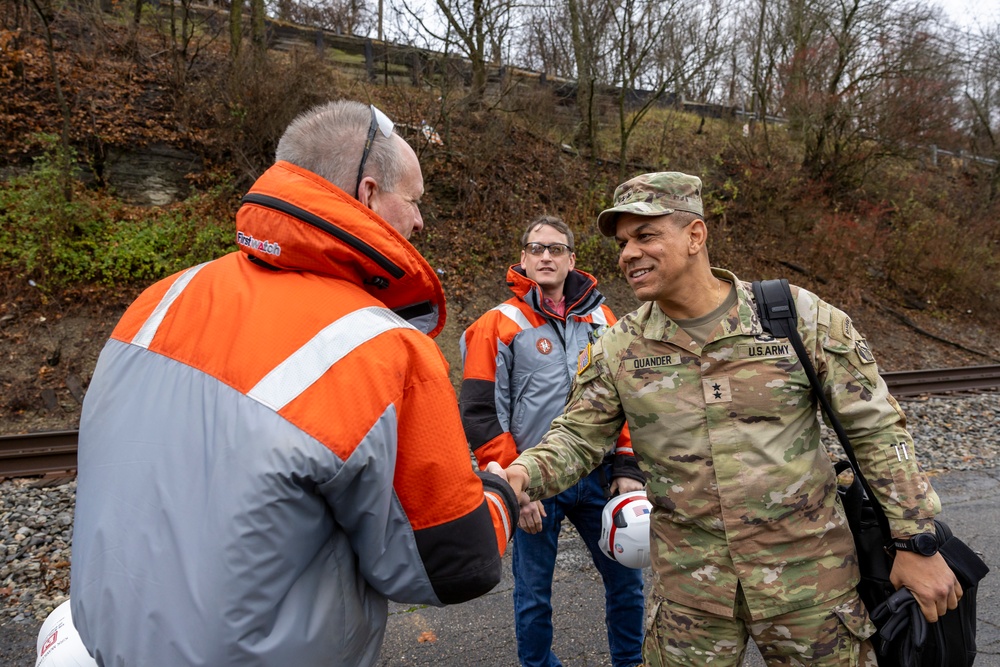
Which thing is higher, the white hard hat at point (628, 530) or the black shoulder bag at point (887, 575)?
the black shoulder bag at point (887, 575)

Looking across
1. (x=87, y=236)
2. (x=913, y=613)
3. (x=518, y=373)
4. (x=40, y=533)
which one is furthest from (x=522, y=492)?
(x=87, y=236)

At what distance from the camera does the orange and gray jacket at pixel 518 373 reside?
3.25 m

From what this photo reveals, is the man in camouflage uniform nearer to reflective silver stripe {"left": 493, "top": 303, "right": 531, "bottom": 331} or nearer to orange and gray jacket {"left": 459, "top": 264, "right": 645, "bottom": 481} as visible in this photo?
orange and gray jacket {"left": 459, "top": 264, "right": 645, "bottom": 481}

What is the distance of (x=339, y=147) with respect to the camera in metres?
1.64

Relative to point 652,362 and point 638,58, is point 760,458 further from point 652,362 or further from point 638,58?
point 638,58

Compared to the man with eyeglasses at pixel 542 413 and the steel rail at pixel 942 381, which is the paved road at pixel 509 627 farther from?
the steel rail at pixel 942 381

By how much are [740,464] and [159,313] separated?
1.83 m

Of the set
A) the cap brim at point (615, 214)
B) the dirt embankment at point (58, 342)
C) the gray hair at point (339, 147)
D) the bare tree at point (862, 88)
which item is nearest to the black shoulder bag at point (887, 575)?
the cap brim at point (615, 214)

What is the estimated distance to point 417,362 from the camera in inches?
57.4

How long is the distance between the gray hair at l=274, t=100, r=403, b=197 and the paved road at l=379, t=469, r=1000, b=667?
2761mm

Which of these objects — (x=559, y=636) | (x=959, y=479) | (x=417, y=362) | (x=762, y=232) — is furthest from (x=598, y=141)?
(x=417, y=362)

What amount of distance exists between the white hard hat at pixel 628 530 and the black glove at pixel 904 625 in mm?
917

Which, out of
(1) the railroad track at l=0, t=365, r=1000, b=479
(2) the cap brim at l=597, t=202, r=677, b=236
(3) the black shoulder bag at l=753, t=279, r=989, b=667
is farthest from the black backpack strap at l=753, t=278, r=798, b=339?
(1) the railroad track at l=0, t=365, r=1000, b=479

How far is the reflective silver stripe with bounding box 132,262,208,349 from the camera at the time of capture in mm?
1460
